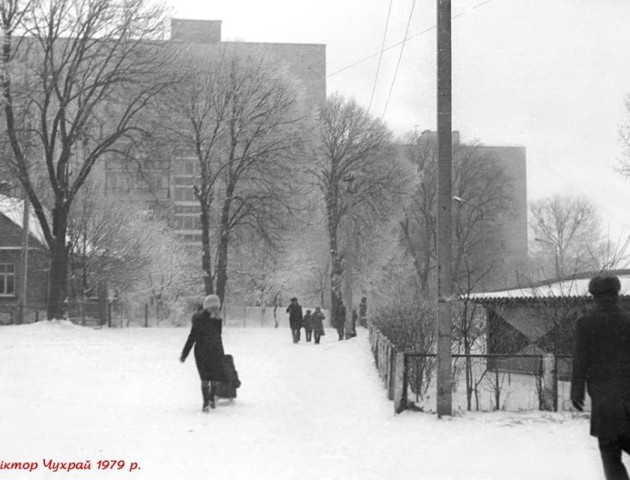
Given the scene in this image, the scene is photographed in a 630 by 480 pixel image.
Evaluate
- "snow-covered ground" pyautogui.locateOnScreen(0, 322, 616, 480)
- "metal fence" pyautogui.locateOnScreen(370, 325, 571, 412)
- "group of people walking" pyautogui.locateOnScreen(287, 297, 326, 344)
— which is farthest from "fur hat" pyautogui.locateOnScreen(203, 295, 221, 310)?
"group of people walking" pyautogui.locateOnScreen(287, 297, 326, 344)

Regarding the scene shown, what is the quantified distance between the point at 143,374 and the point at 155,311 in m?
44.2

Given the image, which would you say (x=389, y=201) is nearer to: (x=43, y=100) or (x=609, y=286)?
(x=43, y=100)

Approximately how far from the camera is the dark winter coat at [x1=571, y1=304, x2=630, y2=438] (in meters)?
6.23

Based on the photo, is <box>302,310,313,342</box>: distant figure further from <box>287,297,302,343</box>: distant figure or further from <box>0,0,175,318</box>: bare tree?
<box>0,0,175,318</box>: bare tree

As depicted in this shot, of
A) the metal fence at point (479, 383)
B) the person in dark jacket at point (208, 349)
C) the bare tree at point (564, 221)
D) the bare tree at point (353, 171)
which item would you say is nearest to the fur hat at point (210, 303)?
the person in dark jacket at point (208, 349)

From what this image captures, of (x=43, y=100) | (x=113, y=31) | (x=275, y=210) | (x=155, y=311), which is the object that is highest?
(x=113, y=31)

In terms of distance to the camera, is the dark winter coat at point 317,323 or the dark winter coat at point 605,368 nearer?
the dark winter coat at point 605,368

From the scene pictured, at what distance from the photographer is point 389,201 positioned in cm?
4900

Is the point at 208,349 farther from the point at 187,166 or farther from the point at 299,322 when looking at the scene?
the point at 187,166

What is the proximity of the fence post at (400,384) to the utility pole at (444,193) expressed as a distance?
Answer: 499mm

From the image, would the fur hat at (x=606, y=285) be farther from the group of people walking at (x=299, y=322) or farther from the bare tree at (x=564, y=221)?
the bare tree at (x=564, y=221)

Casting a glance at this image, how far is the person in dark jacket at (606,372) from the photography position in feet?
20.4

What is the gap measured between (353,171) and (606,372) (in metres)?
43.7

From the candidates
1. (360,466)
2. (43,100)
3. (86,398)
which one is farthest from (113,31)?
(360,466)
